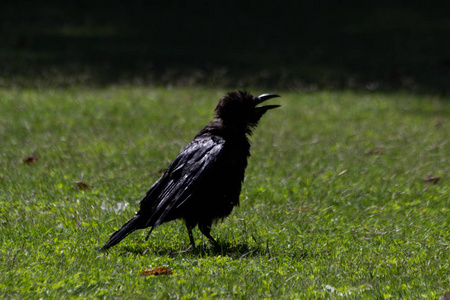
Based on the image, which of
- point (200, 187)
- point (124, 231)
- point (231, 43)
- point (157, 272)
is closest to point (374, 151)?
point (200, 187)

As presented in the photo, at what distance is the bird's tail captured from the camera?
4.76 metres

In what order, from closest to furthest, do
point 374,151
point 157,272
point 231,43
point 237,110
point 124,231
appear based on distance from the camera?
point 157,272 < point 124,231 < point 237,110 < point 374,151 < point 231,43

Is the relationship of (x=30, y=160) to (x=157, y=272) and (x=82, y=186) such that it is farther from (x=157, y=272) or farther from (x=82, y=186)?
(x=157, y=272)

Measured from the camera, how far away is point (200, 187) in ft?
16.5

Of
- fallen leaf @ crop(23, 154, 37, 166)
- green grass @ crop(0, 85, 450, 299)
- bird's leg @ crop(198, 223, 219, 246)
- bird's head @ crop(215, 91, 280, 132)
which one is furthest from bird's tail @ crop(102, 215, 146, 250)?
fallen leaf @ crop(23, 154, 37, 166)

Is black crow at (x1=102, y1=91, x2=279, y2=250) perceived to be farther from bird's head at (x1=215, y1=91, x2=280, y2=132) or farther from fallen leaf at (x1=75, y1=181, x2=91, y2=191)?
fallen leaf at (x1=75, y1=181, x2=91, y2=191)

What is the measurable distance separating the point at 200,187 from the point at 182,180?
149 millimetres

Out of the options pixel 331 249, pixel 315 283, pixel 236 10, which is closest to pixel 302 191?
pixel 331 249

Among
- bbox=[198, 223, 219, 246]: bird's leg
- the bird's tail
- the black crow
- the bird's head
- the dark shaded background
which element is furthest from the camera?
the dark shaded background

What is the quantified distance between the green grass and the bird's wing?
0.31 metres

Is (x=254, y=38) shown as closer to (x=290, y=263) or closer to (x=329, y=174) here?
(x=329, y=174)

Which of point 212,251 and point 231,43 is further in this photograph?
point 231,43

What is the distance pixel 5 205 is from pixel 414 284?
3443 millimetres

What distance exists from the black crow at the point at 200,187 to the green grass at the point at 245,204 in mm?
219
